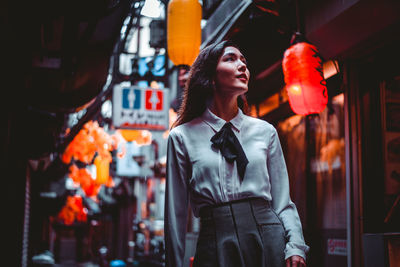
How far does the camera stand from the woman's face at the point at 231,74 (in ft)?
10.1

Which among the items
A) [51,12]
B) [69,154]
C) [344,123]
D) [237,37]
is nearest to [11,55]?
[51,12]

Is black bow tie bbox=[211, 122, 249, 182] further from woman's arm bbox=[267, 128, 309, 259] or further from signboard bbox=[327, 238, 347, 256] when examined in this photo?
signboard bbox=[327, 238, 347, 256]

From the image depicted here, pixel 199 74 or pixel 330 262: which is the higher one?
pixel 199 74

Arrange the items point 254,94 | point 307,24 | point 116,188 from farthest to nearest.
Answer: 1. point 116,188
2. point 254,94
3. point 307,24

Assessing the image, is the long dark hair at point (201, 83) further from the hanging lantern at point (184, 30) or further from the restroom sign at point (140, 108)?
the restroom sign at point (140, 108)

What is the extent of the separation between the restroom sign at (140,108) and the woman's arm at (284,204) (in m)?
9.06

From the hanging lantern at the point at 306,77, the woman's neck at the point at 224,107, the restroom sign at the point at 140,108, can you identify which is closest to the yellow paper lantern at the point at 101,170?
the restroom sign at the point at 140,108

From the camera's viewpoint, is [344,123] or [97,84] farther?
[97,84]

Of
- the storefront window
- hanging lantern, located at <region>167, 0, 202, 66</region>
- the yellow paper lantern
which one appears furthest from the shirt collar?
the yellow paper lantern

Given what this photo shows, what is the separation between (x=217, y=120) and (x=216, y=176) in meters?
0.42

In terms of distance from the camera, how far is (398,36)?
5.66 metres

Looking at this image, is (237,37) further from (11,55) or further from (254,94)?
(11,55)

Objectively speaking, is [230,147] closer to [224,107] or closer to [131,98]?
[224,107]

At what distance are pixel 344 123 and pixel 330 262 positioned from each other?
7.19ft
